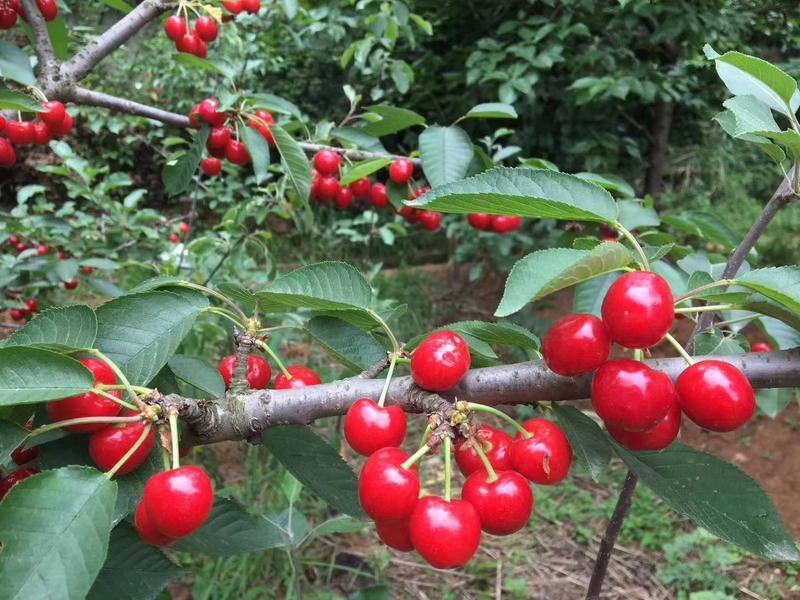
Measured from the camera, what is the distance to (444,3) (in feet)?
12.9

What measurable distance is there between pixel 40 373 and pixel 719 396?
0.54m

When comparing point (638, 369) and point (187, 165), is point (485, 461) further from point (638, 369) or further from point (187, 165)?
point (187, 165)

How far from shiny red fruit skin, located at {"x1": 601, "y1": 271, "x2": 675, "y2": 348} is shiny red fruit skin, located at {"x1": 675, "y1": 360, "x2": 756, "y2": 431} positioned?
0.19ft

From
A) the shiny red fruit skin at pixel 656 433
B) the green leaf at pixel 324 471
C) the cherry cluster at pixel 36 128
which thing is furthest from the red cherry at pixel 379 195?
the shiny red fruit skin at pixel 656 433

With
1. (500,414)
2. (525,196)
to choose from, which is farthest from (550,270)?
(500,414)

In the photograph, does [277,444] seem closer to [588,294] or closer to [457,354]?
[457,354]

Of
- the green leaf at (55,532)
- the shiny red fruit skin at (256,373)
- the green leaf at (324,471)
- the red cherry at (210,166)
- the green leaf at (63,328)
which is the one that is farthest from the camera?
the red cherry at (210,166)

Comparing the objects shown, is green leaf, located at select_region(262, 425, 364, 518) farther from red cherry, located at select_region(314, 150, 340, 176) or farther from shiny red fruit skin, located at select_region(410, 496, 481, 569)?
red cherry, located at select_region(314, 150, 340, 176)

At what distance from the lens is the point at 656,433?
21.7 inches

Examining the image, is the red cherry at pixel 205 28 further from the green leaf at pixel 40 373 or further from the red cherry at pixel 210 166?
the green leaf at pixel 40 373

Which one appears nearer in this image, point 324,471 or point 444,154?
point 324,471

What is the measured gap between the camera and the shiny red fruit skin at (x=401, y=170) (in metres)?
1.47

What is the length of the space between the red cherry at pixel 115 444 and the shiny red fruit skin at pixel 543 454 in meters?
0.33

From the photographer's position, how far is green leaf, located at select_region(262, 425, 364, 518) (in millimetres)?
656
